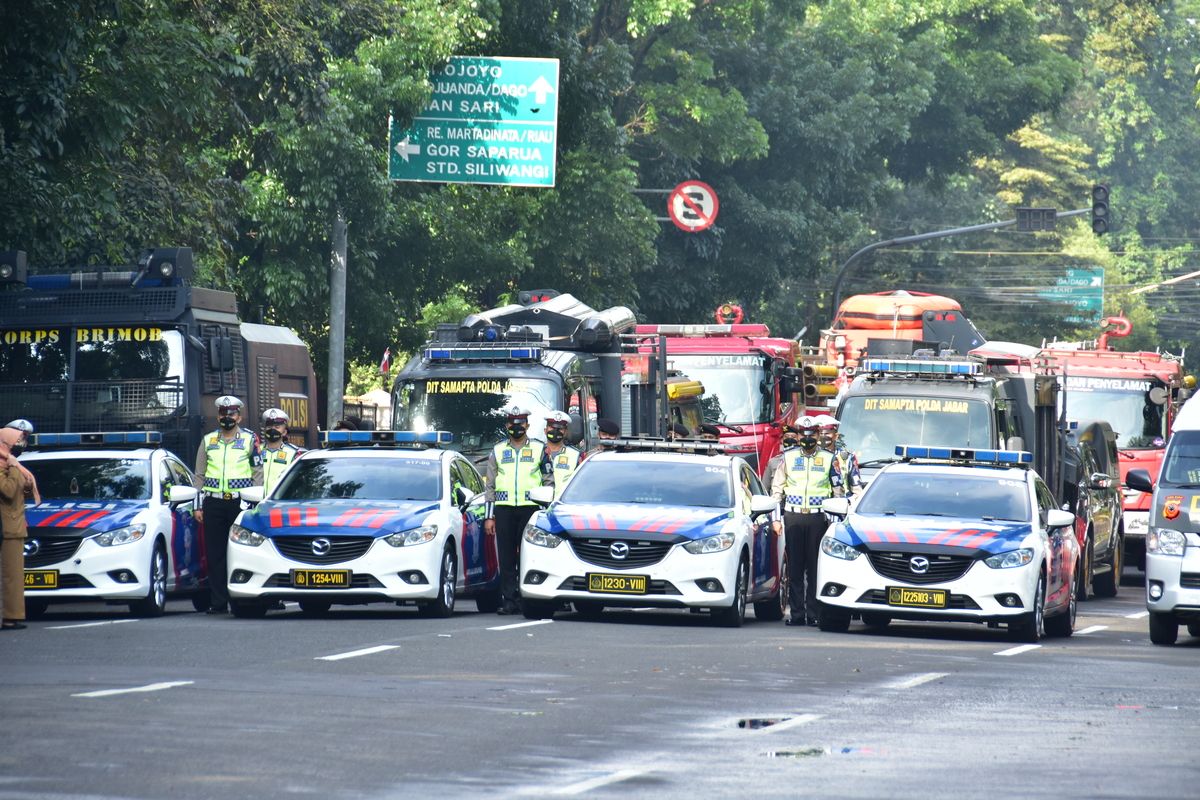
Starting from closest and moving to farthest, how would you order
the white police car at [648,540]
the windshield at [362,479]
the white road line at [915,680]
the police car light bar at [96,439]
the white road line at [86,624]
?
1. the white road line at [915,680]
2. the white road line at [86,624]
3. the white police car at [648,540]
4. the windshield at [362,479]
5. the police car light bar at [96,439]

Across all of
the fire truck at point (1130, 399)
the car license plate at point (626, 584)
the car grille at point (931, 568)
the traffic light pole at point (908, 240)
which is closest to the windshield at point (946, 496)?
the car grille at point (931, 568)

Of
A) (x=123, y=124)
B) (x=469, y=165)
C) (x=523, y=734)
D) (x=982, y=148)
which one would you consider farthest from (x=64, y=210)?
(x=982, y=148)

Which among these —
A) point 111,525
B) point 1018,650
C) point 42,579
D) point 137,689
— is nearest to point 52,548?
point 42,579

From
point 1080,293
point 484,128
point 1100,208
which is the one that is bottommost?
point 484,128

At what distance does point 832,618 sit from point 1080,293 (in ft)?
193

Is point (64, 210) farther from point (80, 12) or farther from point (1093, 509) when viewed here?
point (1093, 509)

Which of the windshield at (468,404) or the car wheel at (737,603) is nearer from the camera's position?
the car wheel at (737,603)

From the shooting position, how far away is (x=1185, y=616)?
19.5 metres

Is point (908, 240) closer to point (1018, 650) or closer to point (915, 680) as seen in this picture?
point (1018, 650)

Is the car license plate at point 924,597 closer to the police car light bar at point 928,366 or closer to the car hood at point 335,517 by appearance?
the car hood at point 335,517

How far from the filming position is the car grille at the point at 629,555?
20031mm

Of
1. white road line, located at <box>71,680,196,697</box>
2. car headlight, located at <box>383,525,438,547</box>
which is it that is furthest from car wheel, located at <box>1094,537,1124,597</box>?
white road line, located at <box>71,680,196,697</box>

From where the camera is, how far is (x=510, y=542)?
21.8 metres

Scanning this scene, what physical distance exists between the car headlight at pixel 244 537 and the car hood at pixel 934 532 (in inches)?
190
